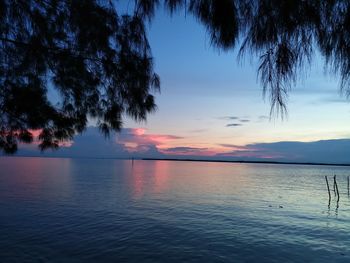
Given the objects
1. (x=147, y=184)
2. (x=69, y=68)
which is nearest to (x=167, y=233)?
(x=69, y=68)

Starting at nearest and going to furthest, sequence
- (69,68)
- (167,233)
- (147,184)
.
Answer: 1. (69,68)
2. (167,233)
3. (147,184)

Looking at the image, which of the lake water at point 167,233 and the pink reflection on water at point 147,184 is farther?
the pink reflection on water at point 147,184

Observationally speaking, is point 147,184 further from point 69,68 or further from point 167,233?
point 69,68

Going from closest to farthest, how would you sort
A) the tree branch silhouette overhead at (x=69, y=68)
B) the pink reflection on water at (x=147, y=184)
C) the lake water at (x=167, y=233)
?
the tree branch silhouette overhead at (x=69, y=68)
the lake water at (x=167, y=233)
the pink reflection on water at (x=147, y=184)

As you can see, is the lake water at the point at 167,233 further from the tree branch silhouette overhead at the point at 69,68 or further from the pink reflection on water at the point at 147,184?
the pink reflection on water at the point at 147,184

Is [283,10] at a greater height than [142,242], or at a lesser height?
greater

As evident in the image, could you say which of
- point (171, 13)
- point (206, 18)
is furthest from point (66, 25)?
point (206, 18)

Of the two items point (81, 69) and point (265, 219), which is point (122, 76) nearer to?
point (81, 69)

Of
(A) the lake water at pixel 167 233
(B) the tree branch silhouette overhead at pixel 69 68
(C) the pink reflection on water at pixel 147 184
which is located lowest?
(C) the pink reflection on water at pixel 147 184

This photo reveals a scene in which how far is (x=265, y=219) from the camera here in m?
25.5

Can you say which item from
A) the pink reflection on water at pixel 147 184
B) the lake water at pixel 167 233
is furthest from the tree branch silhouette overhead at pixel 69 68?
the pink reflection on water at pixel 147 184

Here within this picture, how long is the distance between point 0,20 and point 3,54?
79cm

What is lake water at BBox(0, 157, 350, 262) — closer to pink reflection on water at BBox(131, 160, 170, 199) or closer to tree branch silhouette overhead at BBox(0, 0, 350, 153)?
tree branch silhouette overhead at BBox(0, 0, 350, 153)

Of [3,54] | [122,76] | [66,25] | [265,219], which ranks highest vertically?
[66,25]
